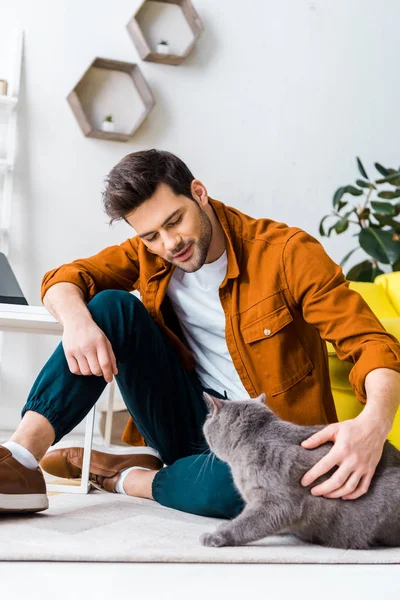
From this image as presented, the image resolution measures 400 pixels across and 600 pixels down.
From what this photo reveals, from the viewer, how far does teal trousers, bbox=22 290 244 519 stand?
1.35 meters

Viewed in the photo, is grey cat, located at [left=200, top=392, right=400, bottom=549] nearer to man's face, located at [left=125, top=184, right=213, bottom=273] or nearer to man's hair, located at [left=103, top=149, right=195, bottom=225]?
man's face, located at [left=125, top=184, right=213, bottom=273]

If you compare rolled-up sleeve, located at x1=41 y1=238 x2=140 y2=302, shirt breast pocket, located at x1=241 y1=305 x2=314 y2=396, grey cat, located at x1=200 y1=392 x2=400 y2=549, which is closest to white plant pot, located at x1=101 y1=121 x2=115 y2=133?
rolled-up sleeve, located at x1=41 y1=238 x2=140 y2=302

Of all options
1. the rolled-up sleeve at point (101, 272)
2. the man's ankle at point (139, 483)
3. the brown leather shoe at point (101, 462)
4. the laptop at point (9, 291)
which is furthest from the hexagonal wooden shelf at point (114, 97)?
the man's ankle at point (139, 483)

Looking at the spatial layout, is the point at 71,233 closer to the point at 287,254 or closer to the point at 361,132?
the point at 361,132

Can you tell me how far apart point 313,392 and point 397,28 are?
8.73 ft

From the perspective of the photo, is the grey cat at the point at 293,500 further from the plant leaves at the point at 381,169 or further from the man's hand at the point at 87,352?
the plant leaves at the point at 381,169

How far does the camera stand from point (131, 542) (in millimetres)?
1121

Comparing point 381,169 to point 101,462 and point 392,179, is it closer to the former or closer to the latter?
point 392,179

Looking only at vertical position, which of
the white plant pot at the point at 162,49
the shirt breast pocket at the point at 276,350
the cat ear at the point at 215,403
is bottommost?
the cat ear at the point at 215,403

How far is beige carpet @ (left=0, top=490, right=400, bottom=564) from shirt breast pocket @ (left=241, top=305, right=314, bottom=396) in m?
0.34

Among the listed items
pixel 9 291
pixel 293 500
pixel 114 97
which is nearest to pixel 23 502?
pixel 293 500

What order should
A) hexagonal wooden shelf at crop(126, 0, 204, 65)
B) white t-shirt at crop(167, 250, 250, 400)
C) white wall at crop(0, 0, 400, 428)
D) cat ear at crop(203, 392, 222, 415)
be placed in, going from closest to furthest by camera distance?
cat ear at crop(203, 392, 222, 415) < white t-shirt at crop(167, 250, 250, 400) < white wall at crop(0, 0, 400, 428) < hexagonal wooden shelf at crop(126, 0, 204, 65)

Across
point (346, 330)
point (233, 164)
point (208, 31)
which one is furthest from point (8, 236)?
point (346, 330)

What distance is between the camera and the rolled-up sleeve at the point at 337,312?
1.26 m
